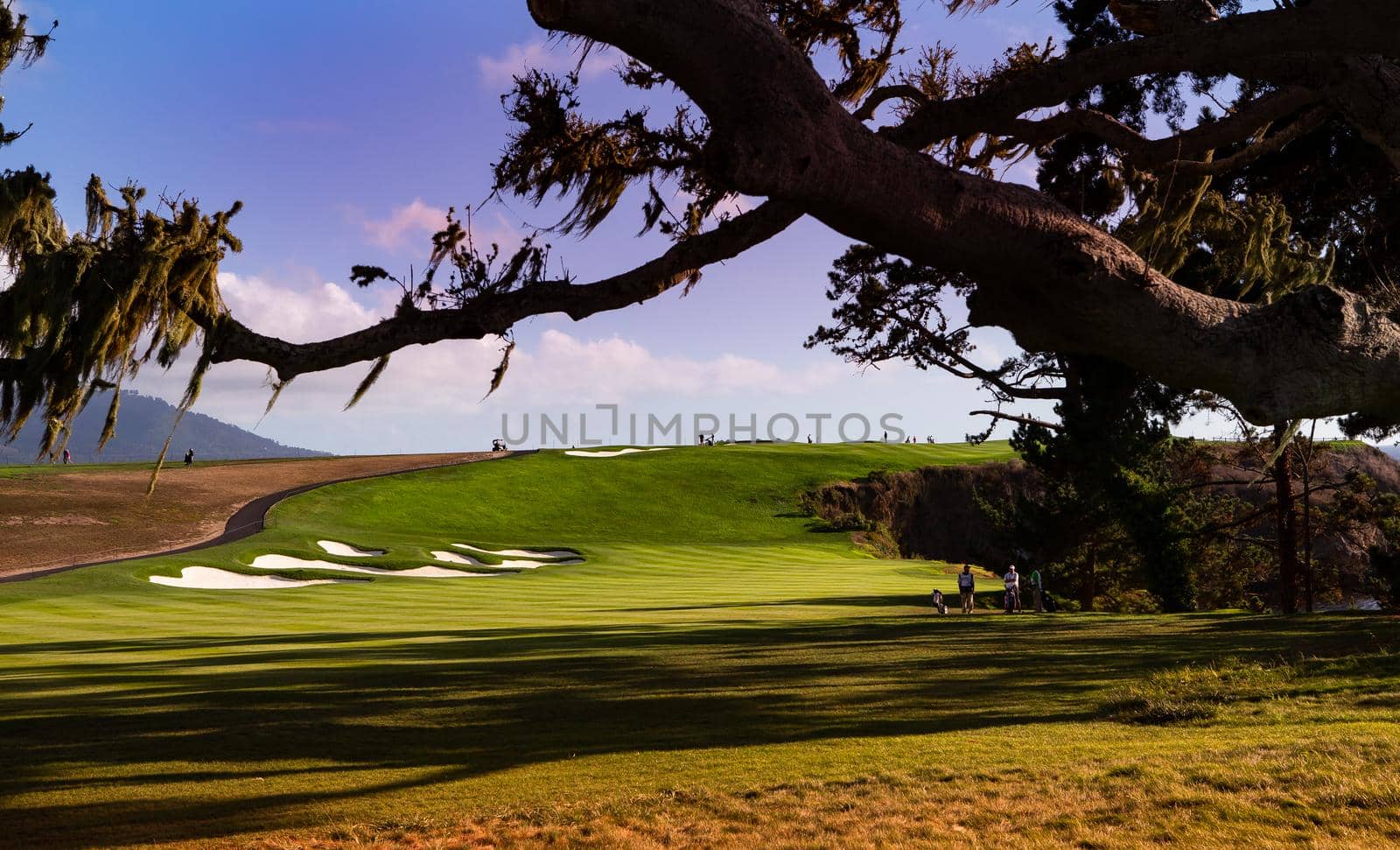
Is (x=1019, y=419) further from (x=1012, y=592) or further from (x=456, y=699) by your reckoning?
(x=456, y=699)

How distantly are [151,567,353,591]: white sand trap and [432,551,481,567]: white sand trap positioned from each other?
22.7 feet

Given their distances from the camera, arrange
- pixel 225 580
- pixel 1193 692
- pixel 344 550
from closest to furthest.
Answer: pixel 1193 692 < pixel 225 580 < pixel 344 550

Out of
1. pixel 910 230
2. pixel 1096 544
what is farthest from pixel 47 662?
pixel 1096 544

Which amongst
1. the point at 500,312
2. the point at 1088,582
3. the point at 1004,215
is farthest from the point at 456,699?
the point at 1088,582

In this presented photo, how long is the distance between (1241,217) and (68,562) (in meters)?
34.7

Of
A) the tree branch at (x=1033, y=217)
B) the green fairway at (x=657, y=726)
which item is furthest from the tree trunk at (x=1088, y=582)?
the tree branch at (x=1033, y=217)

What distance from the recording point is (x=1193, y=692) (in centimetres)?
1181

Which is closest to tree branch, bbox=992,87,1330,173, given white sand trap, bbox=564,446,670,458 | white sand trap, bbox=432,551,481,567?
white sand trap, bbox=432,551,481,567

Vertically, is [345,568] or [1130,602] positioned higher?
[345,568]

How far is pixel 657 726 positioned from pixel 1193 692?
6467 mm

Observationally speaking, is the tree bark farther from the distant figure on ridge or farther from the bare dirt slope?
the bare dirt slope

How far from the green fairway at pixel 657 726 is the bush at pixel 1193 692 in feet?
0.90

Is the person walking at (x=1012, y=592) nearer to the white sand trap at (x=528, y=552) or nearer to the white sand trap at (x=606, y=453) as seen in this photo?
the white sand trap at (x=528, y=552)

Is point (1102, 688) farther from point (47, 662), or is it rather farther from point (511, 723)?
point (47, 662)
